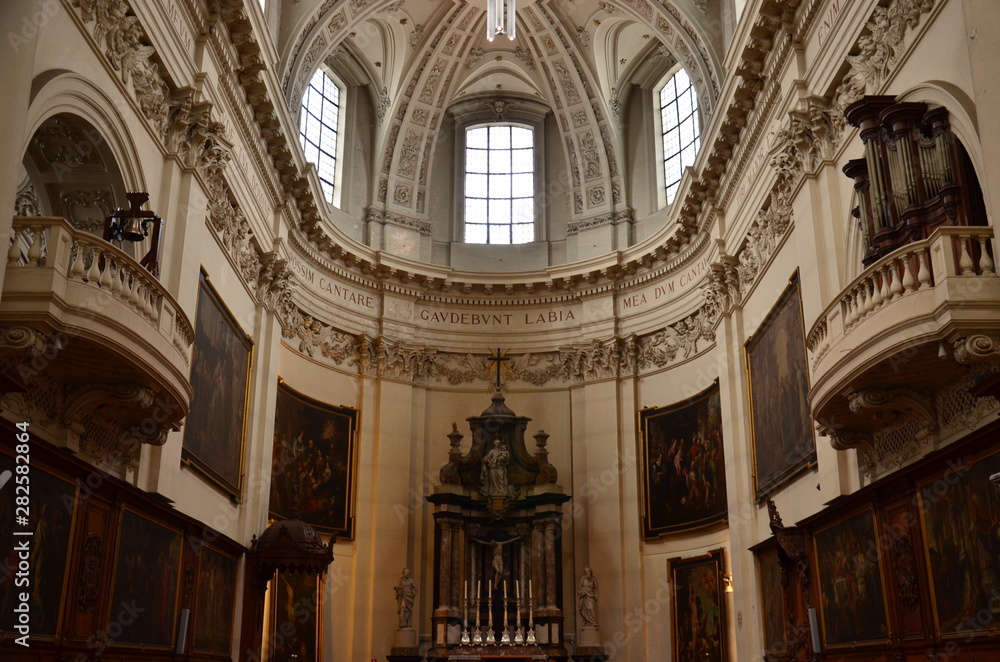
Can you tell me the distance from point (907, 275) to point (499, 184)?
18.8 metres

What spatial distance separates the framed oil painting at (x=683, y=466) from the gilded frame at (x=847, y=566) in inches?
248

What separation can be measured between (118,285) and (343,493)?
42.3ft

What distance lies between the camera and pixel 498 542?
22.8m

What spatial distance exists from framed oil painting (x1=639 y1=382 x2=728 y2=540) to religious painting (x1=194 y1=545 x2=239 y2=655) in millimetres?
9697

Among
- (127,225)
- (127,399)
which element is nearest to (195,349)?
(127,225)

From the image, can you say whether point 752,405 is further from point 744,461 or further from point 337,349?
point 337,349

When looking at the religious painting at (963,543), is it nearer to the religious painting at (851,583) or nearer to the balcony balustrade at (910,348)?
the balcony balustrade at (910,348)

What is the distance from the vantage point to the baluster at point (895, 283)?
9992 millimetres

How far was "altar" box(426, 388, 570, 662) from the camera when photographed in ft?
71.3

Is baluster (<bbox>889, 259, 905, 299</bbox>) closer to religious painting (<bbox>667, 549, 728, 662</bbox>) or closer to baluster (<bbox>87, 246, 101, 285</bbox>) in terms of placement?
baluster (<bbox>87, 246, 101, 285</bbox>)

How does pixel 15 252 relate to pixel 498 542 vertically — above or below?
above

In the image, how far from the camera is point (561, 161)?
91.0 ft

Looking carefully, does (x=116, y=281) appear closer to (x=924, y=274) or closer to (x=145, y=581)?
(x=145, y=581)

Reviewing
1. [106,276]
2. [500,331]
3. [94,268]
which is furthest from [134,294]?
[500,331]
